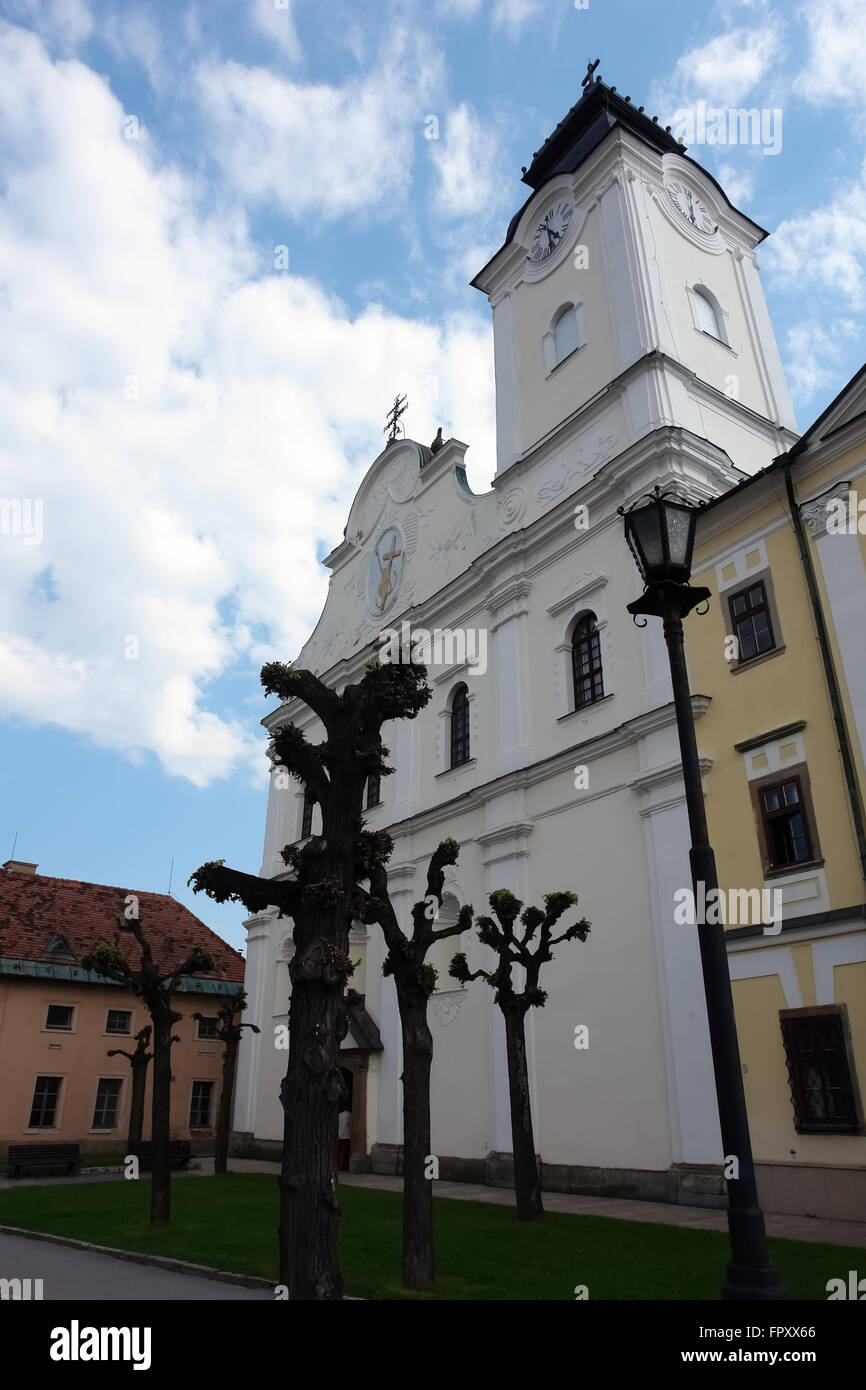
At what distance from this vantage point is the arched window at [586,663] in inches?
792

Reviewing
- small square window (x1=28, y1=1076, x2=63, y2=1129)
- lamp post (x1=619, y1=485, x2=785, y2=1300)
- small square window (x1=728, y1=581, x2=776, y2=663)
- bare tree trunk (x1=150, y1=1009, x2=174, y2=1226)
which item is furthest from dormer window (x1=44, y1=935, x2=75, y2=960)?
lamp post (x1=619, y1=485, x2=785, y2=1300)

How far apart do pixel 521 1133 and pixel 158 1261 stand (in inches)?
206

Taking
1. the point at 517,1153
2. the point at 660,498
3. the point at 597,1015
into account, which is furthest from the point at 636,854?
the point at 660,498

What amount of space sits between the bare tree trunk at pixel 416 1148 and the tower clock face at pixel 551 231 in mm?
23370

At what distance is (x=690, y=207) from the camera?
86.6 ft

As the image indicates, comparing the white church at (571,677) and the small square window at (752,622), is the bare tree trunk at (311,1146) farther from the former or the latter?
the small square window at (752,622)

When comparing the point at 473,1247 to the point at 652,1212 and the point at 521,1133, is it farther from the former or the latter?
the point at 652,1212

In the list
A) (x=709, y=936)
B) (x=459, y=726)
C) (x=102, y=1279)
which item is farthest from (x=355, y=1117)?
(x=709, y=936)

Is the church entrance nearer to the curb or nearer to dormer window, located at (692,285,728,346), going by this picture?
the curb

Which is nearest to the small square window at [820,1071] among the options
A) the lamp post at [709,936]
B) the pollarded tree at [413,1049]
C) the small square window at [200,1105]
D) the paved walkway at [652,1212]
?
the paved walkway at [652,1212]

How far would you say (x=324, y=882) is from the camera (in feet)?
28.0

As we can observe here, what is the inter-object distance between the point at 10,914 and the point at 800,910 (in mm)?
27343

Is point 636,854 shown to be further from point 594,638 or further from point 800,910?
point 594,638

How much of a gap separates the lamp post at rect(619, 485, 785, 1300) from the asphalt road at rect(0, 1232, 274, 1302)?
4217mm
